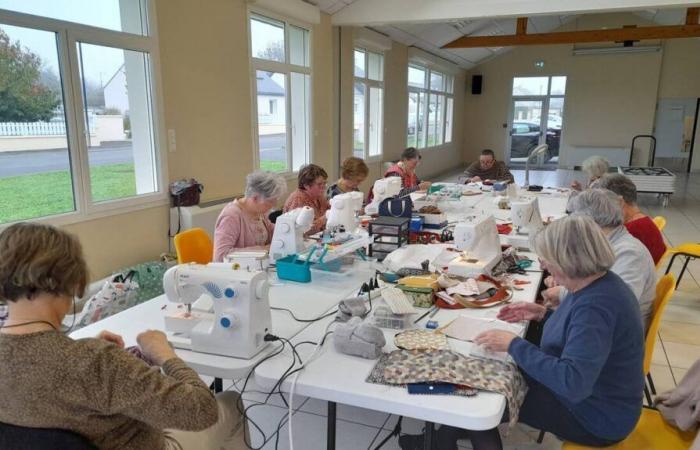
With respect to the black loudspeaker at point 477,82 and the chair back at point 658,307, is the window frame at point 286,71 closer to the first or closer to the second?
the chair back at point 658,307

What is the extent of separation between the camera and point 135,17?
12.4ft

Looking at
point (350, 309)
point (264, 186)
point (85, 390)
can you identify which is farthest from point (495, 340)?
point (264, 186)

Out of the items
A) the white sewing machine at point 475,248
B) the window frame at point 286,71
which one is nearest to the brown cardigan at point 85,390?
the white sewing machine at point 475,248

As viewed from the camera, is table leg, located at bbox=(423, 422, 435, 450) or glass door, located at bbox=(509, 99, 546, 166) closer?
table leg, located at bbox=(423, 422, 435, 450)

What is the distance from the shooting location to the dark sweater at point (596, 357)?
133cm

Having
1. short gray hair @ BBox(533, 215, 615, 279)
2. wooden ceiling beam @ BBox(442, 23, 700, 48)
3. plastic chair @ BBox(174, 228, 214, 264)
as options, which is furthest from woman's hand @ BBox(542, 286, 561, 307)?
wooden ceiling beam @ BBox(442, 23, 700, 48)

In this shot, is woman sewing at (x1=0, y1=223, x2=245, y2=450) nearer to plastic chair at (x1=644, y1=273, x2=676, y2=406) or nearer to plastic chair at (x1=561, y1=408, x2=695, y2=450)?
plastic chair at (x1=561, y1=408, x2=695, y2=450)

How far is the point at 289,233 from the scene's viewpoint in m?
→ 2.25

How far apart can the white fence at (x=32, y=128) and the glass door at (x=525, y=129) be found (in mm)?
12189

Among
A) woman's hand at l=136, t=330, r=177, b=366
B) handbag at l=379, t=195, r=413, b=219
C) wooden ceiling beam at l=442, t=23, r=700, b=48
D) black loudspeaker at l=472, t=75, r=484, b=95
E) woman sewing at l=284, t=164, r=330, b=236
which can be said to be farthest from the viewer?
black loudspeaker at l=472, t=75, r=484, b=95

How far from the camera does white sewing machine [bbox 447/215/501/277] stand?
Answer: 7.07 feet

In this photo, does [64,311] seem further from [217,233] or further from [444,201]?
[444,201]

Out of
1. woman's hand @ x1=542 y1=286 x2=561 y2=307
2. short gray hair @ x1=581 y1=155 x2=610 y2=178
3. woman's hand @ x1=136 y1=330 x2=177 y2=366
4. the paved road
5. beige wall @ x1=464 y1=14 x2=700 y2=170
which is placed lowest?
woman's hand @ x1=542 y1=286 x2=561 y2=307

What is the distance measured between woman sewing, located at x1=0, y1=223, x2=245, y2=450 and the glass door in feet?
44.6
